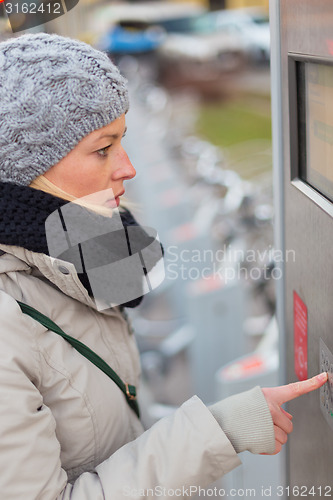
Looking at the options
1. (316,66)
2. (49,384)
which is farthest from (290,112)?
(49,384)

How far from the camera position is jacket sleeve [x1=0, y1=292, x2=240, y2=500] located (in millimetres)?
1057

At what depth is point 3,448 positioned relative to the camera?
3.43 feet

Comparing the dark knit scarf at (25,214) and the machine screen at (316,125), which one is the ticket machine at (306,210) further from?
the dark knit scarf at (25,214)

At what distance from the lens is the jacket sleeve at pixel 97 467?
106 centimetres

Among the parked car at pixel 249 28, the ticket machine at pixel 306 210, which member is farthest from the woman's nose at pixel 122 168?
the parked car at pixel 249 28

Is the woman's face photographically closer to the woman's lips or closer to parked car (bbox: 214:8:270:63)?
the woman's lips

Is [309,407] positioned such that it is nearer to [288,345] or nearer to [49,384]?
[288,345]

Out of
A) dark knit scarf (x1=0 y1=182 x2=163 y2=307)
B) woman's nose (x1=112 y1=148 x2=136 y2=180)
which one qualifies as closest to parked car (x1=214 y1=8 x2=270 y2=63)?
woman's nose (x1=112 y1=148 x2=136 y2=180)

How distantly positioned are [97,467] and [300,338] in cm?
55

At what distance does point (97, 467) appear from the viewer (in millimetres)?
1200

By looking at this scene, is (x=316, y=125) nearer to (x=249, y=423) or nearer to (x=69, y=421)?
(x=249, y=423)

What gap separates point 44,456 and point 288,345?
71 cm

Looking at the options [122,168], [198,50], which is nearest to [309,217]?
[122,168]

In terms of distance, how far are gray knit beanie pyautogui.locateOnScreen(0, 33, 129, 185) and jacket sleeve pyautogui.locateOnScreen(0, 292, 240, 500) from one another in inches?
12.8
